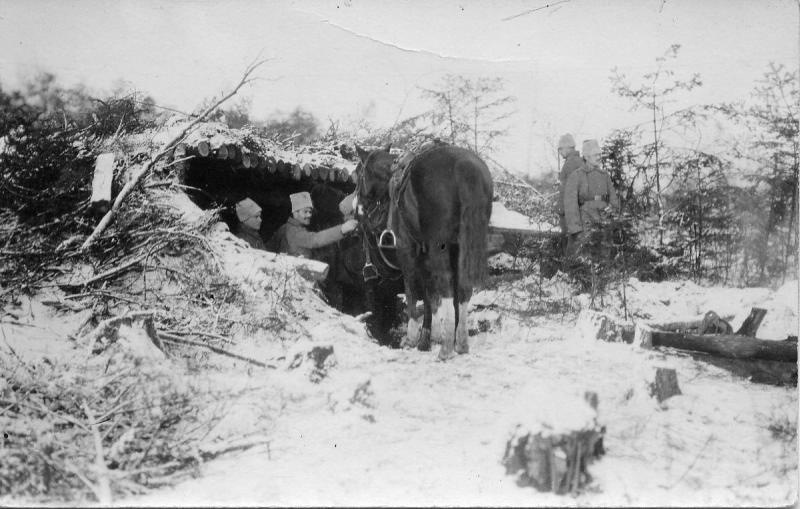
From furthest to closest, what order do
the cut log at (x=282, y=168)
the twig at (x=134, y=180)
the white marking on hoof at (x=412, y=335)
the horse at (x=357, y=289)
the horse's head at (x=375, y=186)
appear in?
the cut log at (x=282, y=168)
the horse at (x=357, y=289)
the horse's head at (x=375, y=186)
the white marking on hoof at (x=412, y=335)
the twig at (x=134, y=180)

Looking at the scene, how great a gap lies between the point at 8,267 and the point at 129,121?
2126 mm

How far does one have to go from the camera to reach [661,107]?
4699 mm

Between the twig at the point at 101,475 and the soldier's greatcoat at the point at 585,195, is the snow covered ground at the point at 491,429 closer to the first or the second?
the twig at the point at 101,475

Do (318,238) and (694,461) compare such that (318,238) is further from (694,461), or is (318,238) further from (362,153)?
(694,461)

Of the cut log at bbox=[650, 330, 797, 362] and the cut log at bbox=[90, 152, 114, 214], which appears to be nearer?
the cut log at bbox=[650, 330, 797, 362]

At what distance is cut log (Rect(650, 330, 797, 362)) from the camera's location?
3.51 m

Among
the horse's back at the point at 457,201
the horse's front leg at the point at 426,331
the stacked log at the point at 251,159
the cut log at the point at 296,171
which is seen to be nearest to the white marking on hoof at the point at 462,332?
the horse's back at the point at 457,201

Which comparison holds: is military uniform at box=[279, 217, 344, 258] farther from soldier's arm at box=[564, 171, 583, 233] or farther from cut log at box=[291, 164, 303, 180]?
soldier's arm at box=[564, 171, 583, 233]

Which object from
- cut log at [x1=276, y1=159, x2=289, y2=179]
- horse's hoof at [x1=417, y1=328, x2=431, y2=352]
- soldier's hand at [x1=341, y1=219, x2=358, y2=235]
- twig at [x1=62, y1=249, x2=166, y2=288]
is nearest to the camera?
twig at [x1=62, y1=249, x2=166, y2=288]

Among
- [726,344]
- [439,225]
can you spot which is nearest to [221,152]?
[439,225]

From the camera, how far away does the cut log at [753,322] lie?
395 cm

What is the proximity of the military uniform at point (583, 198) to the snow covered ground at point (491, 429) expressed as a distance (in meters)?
1.67

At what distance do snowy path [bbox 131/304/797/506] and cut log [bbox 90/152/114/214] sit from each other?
89.9 inches

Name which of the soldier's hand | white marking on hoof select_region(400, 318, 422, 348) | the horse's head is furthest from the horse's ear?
white marking on hoof select_region(400, 318, 422, 348)
